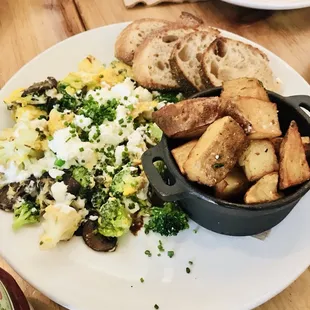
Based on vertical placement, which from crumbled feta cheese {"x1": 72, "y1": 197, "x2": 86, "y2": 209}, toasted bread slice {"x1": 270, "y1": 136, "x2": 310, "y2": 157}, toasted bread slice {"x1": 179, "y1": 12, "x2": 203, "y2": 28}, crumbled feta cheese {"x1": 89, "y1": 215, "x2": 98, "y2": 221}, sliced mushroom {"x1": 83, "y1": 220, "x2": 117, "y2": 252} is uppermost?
toasted bread slice {"x1": 179, "y1": 12, "x2": 203, "y2": 28}

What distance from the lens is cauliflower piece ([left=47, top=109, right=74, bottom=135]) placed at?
159cm

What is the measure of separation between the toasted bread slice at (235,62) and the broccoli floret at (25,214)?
0.72 m

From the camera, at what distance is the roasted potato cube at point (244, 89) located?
1409 millimetres

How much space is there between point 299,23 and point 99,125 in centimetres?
115

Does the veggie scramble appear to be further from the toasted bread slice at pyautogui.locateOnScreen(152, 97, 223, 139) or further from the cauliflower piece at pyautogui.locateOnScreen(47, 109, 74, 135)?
the toasted bread slice at pyautogui.locateOnScreen(152, 97, 223, 139)

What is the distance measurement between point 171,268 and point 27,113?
691mm

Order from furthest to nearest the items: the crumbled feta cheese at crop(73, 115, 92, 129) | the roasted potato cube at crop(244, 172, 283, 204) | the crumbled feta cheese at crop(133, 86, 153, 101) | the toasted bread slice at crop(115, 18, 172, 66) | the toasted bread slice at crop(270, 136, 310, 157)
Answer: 1. the toasted bread slice at crop(115, 18, 172, 66)
2. the crumbled feta cheese at crop(133, 86, 153, 101)
3. the crumbled feta cheese at crop(73, 115, 92, 129)
4. the toasted bread slice at crop(270, 136, 310, 157)
5. the roasted potato cube at crop(244, 172, 283, 204)

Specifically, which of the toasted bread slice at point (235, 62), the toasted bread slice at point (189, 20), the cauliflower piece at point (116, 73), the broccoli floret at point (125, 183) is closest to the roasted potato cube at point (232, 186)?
the broccoli floret at point (125, 183)

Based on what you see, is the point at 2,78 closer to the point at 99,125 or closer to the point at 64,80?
the point at 64,80

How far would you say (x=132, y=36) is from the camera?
1.89 m

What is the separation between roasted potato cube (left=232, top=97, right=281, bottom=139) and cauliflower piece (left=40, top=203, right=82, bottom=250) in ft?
1.81

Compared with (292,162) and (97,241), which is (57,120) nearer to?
(97,241)

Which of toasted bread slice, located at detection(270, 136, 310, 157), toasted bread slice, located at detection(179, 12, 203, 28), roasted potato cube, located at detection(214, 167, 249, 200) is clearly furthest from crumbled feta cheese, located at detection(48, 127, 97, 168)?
toasted bread slice, located at detection(179, 12, 203, 28)

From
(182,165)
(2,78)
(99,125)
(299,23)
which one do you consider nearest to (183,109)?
(182,165)
